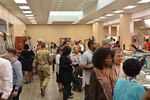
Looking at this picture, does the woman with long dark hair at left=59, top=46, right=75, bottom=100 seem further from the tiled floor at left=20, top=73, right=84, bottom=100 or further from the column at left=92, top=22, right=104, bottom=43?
the column at left=92, top=22, right=104, bottom=43

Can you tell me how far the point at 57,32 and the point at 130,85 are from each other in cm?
2659

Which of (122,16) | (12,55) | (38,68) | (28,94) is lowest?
(28,94)

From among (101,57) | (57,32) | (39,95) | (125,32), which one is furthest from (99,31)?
(101,57)

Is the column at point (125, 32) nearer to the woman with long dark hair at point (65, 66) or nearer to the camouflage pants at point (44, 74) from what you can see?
the camouflage pants at point (44, 74)

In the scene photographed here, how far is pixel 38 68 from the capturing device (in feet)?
28.9

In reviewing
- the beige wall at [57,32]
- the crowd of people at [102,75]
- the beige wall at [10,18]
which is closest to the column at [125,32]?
the beige wall at [10,18]

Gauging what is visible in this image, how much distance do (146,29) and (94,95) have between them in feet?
67.6

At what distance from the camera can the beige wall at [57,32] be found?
95.3 feet

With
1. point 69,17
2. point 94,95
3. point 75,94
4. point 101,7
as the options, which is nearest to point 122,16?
point 101,7

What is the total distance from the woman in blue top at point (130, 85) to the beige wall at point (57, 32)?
2623cm

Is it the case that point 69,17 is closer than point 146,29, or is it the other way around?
point 146,29

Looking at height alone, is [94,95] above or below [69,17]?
→ below

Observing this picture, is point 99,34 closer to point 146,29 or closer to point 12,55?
point 146,29

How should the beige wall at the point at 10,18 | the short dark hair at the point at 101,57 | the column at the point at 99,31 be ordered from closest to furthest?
the short dark hair at the point at 101,57, the beige wall at the point at 10,18, the column at the point at 99,31
